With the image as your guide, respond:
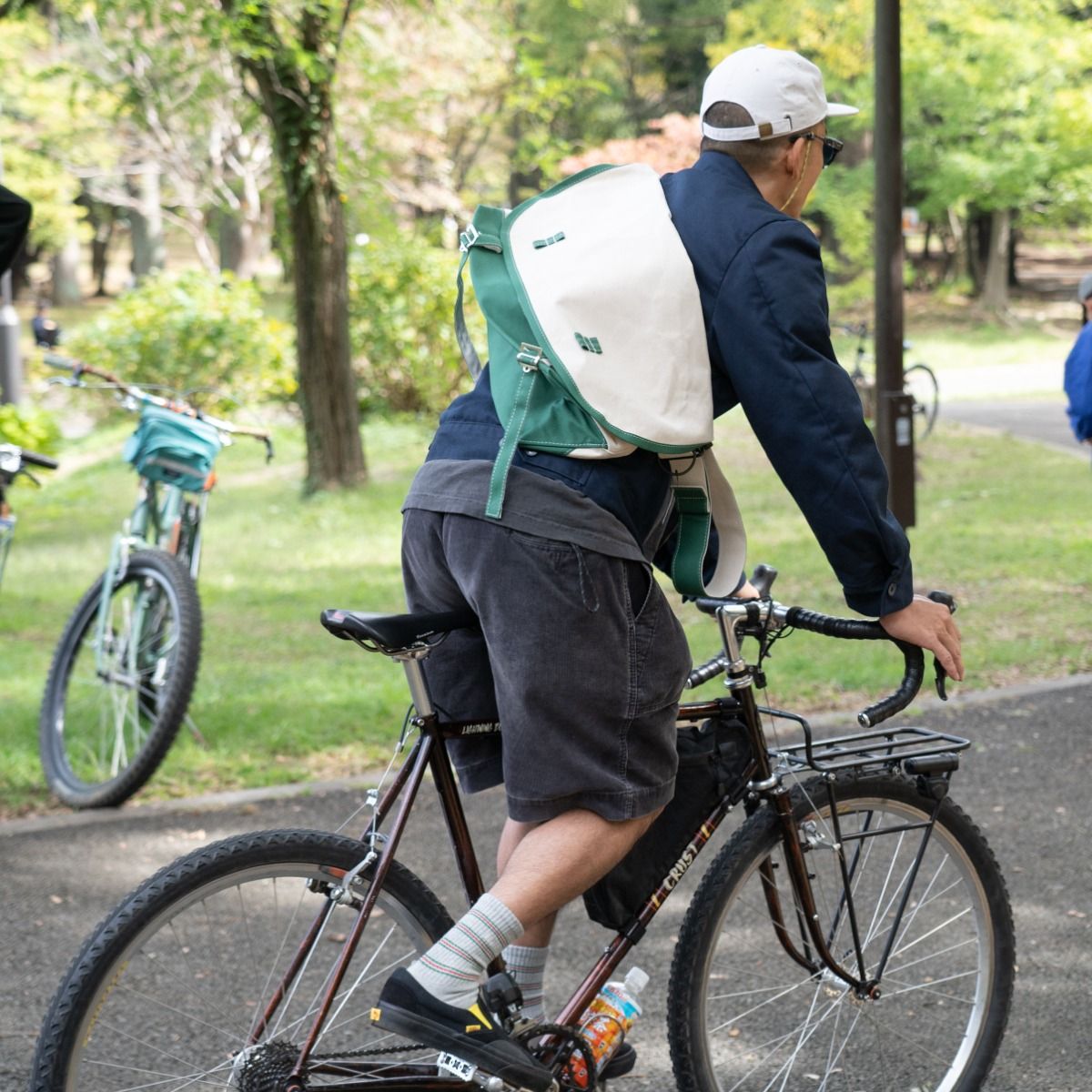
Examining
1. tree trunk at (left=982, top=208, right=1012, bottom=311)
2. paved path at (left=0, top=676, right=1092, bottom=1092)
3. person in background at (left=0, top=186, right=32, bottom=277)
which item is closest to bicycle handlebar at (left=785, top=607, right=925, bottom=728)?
paved path at (left=0, top=676, right=1092, bottom=1092)

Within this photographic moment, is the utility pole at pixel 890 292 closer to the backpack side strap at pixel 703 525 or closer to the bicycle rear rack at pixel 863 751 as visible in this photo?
the bicycle rear rack at pixel 863 751

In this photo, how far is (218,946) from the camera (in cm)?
277

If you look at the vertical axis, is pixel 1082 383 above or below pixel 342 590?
above

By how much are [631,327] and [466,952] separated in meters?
1.06

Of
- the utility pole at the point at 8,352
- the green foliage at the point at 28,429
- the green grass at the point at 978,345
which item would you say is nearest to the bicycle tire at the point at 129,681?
the green foliage at the point at 28,429

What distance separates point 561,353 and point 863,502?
0.55 meters

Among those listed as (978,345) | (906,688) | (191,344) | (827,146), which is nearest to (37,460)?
(827,146)

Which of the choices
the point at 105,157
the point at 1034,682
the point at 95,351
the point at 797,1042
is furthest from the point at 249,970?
the point at 105,157

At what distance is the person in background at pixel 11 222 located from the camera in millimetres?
5664

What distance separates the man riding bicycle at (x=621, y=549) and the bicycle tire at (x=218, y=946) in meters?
0.18

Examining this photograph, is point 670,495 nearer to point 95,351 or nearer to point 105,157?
point 95,351

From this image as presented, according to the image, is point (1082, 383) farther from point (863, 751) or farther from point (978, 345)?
point (978, 345)

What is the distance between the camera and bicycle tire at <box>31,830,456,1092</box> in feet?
7.74

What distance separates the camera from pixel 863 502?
8.13 feet
